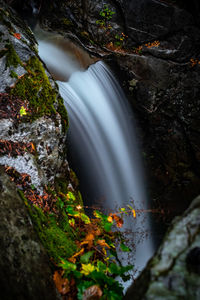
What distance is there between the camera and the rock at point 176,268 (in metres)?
0.77

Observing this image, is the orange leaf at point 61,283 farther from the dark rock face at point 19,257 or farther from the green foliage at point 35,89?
the green foliage at point 35,89

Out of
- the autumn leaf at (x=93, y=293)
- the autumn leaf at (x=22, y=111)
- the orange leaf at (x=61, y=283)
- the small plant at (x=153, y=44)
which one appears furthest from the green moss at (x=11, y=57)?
the small plant at (x=153, y=44)

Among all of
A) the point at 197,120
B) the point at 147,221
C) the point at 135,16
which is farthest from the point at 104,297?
the point at 135,16

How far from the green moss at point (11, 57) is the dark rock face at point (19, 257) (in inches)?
68.7

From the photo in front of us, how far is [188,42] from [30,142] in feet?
23.8

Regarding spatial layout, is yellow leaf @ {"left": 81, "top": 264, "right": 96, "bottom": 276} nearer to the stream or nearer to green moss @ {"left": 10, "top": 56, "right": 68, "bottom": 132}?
green moss @ {"left": 10, "top": 56, "right": 68, "bottom": 132}

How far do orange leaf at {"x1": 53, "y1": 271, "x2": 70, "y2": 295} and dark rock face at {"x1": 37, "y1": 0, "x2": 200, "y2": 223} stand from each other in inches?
250

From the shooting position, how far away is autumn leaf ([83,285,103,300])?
4.20 ft

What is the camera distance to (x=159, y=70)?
7.07 m

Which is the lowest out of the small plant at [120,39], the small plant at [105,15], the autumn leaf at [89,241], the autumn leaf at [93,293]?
the autumn leaf at [89,241]

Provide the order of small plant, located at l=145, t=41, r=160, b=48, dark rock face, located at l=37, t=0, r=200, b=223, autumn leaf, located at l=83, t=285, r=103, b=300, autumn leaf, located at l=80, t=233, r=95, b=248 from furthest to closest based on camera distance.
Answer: small plant, located at l=145, t=41, r=160, b=48, dark rock face, located at l=37, t=0, r=200, b=223, autumn leaf, located at l=80, t=233, r=95, b=248, autumn leaf, located at l=83, t=285, r=103, b=300

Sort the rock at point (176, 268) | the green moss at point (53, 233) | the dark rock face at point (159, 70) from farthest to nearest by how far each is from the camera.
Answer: the dark rock face at point (159, 70) < the green moss at point (53, 233) < the rock at point (176, 268)

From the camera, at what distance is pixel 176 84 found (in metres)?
7.15

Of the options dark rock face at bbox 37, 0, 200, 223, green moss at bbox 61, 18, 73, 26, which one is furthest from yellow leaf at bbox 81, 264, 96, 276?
green moss at bbox 61, 18, 73, 26
